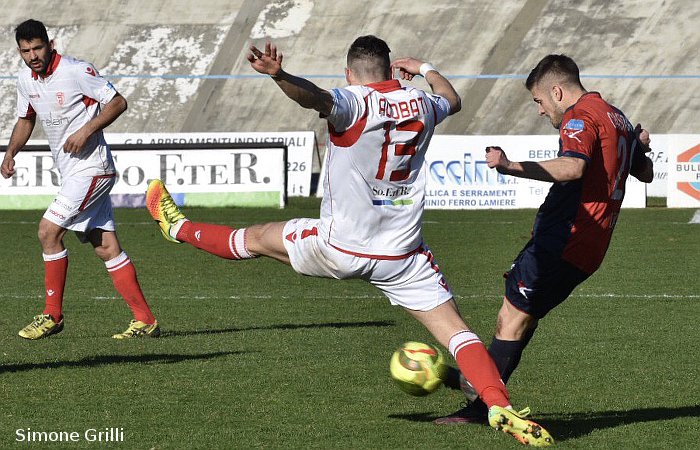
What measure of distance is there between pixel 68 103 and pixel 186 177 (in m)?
12.7

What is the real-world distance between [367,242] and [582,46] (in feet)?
90.0

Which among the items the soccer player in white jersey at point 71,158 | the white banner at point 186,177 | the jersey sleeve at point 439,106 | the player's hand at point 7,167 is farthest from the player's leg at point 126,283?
the white banner at point 186,177

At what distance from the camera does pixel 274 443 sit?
17.9 ft

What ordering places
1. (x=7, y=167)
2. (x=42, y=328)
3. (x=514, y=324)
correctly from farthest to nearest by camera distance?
(x=7, y=167) → (x=42, y=328) → (x=514, y=324)

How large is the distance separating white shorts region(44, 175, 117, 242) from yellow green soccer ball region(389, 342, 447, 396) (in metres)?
3.55

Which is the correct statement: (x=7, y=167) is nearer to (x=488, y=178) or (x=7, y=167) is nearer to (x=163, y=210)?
(x=163, y=210)

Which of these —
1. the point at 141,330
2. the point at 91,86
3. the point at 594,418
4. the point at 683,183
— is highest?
the point at 91,86

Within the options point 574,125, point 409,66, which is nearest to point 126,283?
point 409,66

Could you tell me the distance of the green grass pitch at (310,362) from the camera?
227 inches

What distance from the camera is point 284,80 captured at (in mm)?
4945

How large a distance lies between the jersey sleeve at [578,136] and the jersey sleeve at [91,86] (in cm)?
408

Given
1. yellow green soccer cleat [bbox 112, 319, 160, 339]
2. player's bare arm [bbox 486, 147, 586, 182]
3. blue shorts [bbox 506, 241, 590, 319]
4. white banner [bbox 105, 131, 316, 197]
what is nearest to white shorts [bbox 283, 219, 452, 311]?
blue shorts [bbox 506, 241, 590, 319]

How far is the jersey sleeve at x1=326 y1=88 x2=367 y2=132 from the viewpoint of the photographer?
5199 mm

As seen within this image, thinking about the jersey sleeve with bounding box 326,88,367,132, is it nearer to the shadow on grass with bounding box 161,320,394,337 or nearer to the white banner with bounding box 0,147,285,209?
the shadow on grass with bounding box 161,320,394,337
